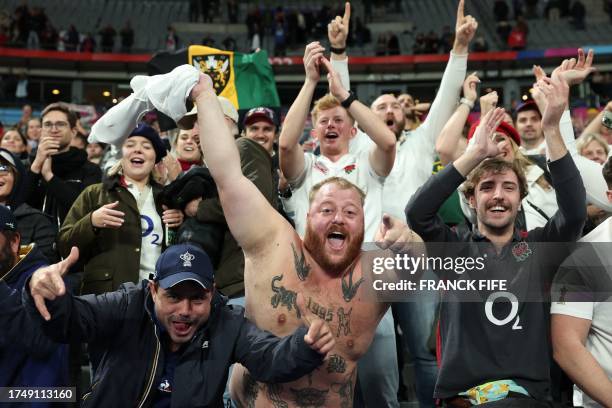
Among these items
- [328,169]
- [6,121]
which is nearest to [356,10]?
[6,121]

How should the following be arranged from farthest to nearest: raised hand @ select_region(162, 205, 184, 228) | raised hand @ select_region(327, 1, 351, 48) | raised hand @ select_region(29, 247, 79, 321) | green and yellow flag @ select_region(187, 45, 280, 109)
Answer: green and yellow flag @ select_region(187, 45, 280, 109)
raised hand @ select_region(327, 1, 351, 48)
raised hand @ select_region(162, 205, 184, 228)
raised hand @ select_region(29, 247, 79, 321)

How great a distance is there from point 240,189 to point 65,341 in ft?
3.03

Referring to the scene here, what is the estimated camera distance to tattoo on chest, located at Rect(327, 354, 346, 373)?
3.14 m

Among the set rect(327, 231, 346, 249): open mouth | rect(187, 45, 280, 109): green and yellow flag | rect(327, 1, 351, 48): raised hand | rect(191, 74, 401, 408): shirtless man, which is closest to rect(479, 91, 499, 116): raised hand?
rect(327, 1, 351, 48): raised hand

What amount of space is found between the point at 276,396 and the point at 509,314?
41.4 inches

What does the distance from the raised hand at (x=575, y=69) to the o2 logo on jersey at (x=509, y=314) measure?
3.43 ft

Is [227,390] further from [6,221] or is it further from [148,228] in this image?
[6,221]

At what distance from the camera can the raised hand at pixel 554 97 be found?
124 inches

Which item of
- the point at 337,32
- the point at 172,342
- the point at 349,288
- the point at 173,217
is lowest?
the point at 172,342

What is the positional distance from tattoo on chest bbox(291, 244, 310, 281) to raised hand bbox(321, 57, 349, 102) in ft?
3.67

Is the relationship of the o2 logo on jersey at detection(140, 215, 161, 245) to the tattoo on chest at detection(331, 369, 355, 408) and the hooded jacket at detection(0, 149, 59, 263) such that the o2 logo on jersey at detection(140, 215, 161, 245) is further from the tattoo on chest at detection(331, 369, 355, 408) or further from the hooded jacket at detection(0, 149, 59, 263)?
the tattoo on chest at detection(331, 369, 355, 408)

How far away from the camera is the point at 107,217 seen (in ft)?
12.8

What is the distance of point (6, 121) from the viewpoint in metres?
21.5

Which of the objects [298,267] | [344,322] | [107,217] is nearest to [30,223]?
[107,217]
